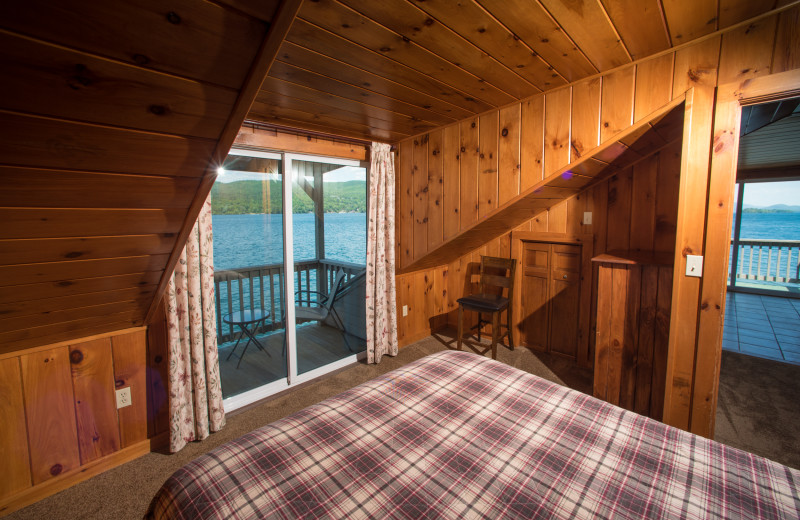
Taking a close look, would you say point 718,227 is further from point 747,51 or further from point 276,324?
point 276,324

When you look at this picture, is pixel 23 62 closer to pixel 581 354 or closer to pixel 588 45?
pixel 588 45

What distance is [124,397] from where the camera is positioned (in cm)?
205

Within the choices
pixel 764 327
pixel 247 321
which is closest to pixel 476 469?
pixel 247 321

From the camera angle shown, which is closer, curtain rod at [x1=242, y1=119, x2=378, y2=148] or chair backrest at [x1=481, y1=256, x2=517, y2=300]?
curtain rod at [x1=242, y1=119, x2=378, y2=148]

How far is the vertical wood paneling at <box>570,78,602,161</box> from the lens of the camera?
6.26ft

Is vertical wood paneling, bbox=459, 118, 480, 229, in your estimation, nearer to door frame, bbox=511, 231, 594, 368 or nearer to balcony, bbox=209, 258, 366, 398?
door frame, bbox=511, 231, 594, 368

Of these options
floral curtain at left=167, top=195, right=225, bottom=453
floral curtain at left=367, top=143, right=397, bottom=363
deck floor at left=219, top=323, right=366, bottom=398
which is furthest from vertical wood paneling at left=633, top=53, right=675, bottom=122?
deck floor at left=219, top=323, right=366, bottom=398

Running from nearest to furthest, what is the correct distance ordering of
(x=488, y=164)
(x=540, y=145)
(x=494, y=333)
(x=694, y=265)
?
(x=694, y=265)
(x=540, y=145)
(x=488, y=164)
(x=494, y=333)

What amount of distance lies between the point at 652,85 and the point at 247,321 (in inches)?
124

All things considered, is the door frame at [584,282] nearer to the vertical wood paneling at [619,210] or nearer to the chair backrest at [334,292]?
the vertical wood paneling at [619,210]

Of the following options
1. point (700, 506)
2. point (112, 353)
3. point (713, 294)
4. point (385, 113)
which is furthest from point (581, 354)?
point (112, 353)

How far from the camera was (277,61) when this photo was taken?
150cm

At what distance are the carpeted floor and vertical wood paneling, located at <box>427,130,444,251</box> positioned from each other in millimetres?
1269

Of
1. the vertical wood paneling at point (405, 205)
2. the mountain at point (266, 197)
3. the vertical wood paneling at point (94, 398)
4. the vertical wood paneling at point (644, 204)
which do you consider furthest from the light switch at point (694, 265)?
the vertical wood paneling at point (94, 398)
